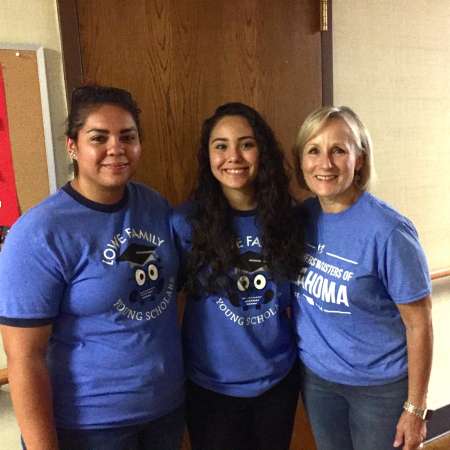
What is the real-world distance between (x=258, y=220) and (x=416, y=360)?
58 centimetres

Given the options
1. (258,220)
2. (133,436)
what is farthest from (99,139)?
(133,436)

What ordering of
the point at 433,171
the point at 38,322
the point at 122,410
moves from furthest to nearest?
the point at 433,171 → the point at 122,410 → the point at 38,322

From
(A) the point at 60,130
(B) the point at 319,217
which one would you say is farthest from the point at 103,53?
(B) the point at 319,217

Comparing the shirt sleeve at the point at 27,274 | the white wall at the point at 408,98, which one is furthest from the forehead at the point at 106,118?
the white wall at the point at 408,98

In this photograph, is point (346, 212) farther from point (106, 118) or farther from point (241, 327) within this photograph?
point (106, 118)

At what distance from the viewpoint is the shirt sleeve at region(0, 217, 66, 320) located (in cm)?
97

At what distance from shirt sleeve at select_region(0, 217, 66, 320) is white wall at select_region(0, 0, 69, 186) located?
42cm

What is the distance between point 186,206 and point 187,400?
582 mm

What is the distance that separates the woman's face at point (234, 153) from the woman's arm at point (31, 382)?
62 centimetres

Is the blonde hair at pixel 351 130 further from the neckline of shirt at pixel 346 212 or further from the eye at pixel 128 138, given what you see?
the eye at pixel 128 138

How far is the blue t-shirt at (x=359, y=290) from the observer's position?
1.18m

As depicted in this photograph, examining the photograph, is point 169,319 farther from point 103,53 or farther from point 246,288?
point 103,53

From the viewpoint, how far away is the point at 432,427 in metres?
2.24

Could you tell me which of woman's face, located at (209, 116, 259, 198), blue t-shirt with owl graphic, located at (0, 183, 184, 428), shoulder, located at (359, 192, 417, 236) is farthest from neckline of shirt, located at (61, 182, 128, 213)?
shoulder, located at (359, 192, 417, 236)
